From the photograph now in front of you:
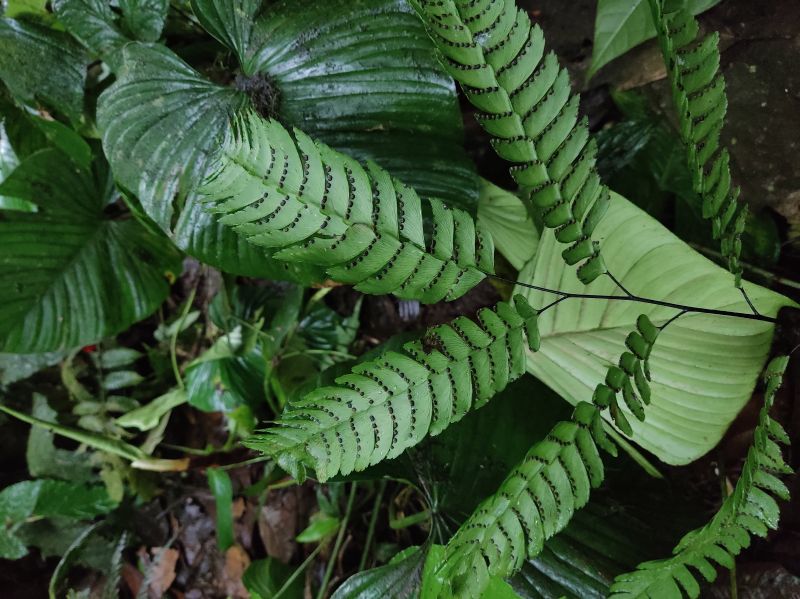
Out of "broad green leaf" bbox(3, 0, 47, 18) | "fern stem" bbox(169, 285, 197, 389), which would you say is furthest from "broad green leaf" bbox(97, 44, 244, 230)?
"fern stem" bbox(169, 285, 197, 389)

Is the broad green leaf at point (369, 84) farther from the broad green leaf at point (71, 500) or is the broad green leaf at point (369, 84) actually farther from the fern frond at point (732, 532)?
the broad green leaf at point (71, 500)

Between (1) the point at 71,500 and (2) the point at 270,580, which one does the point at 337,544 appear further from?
(1) the point at 71,500

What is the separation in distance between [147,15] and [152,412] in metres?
1.05

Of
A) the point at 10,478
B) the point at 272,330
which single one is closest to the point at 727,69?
the point at 272,330

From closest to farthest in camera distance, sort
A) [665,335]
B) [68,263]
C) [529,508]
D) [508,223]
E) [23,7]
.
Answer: [529,508]
[665,335]
[508,223]
[23,7]
[68,263]

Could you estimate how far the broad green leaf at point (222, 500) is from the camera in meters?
1.64

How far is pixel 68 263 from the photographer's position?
1563 millimetres

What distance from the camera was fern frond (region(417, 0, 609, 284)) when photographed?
712mm

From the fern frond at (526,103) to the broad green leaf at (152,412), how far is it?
1.32m

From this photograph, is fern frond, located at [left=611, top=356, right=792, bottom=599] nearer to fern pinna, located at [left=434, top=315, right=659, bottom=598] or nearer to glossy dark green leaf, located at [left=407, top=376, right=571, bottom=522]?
fern pinna, located at [left=434, top=315, right=659, bottom=598]

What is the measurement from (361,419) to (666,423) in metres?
0.58

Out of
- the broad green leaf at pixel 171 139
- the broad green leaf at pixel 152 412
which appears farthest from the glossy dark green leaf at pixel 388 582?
the broad green leaf at pixel 152 412

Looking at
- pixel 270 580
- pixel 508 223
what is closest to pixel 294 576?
pixel 270 580

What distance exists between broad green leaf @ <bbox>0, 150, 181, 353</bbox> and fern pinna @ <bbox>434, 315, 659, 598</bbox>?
1176mm
